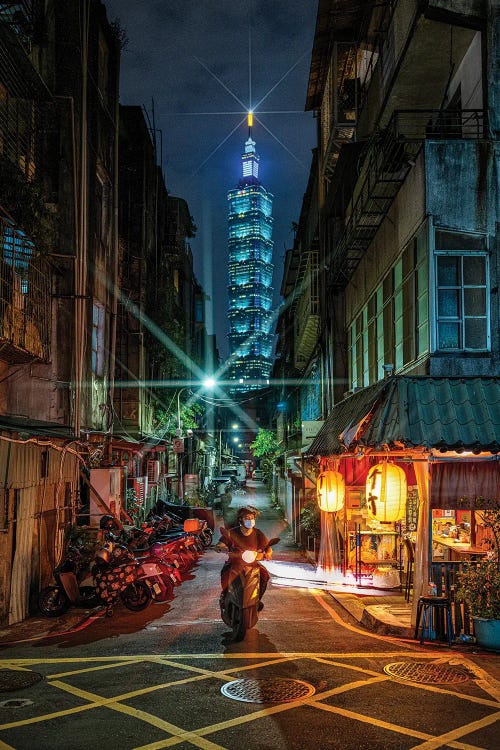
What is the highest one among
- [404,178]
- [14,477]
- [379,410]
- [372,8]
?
[372,8]

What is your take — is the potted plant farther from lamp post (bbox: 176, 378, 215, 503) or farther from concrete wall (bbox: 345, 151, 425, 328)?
lamp post (bbox: 176, 378, 215, 503)

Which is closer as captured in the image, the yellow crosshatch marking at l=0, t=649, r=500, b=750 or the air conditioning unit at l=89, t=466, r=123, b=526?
the yellow crosshatch marking at l=0, t=649, r=500, b=750

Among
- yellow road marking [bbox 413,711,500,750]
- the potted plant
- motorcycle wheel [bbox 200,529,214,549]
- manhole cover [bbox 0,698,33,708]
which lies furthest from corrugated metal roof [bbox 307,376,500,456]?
motorcycle wheel [bbox 200,529,214,549]

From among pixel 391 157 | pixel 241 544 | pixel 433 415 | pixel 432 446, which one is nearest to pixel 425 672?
pixel 432 446

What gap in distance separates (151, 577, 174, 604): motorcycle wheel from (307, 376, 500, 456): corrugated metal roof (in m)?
4.93

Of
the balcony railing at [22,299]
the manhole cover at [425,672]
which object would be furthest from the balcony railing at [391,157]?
the manhole cover at [425,672]

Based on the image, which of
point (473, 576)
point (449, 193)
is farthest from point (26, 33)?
point (473, 576)

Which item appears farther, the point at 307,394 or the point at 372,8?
the point at 307,394

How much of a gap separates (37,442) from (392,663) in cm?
778

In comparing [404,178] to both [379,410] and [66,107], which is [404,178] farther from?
[66,107]

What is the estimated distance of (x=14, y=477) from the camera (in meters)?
12.4

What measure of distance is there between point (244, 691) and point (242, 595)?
9.44 ft

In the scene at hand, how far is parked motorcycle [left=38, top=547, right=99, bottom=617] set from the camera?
42.1 feet

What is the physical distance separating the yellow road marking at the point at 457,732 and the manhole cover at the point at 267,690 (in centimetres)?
173
